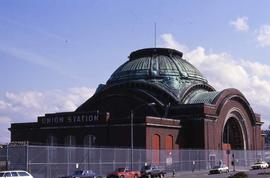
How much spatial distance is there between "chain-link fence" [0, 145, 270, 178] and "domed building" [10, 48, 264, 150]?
3819 mm

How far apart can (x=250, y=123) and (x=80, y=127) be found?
35438 millimetres

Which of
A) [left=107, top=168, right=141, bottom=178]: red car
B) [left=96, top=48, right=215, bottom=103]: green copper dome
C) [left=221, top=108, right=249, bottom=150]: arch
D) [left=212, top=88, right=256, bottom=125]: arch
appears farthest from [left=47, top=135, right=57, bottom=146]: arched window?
[left=107, top=168, right=141, bottom=178]: red car

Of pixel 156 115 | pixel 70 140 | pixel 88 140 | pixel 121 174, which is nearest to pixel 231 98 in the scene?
pixel 156 115

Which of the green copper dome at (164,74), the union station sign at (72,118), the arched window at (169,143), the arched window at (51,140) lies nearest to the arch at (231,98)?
the green copper dome at (164,74)

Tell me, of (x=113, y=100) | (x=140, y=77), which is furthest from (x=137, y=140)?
(x=140, y=77)

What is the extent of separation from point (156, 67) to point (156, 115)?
13129 mm

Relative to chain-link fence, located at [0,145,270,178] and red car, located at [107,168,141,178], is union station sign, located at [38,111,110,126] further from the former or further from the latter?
red car, located at [107,168,141,178]

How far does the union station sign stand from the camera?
266 feet

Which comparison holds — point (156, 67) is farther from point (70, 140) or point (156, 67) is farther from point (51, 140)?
point (51, 140)

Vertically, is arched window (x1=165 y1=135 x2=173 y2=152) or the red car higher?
arched window (x1=165 y1=135 x2=173 y2=152)

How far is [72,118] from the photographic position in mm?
83750

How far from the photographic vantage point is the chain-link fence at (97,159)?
50250 mm

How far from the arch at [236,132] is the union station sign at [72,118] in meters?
26.5

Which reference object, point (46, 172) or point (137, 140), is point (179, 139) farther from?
point (46, 172)
